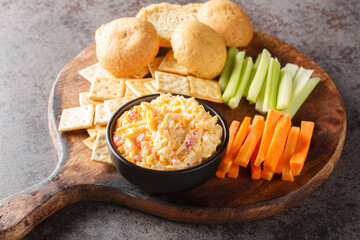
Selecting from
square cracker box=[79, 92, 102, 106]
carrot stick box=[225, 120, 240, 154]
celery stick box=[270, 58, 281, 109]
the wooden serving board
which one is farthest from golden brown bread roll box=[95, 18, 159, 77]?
celery stick box=[270, 58, 281, 109]

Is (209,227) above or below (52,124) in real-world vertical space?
below

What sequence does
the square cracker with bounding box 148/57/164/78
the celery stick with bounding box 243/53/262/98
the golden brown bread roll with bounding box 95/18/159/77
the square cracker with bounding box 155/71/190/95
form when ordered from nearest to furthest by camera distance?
the square cracker with bounding box 155/71/190/95, the golden brown bread roll with bounding box 95/18/159/77, the celery stick with bounding box 243/53/262/98, the square cracker with bounding box 148/57/164/78

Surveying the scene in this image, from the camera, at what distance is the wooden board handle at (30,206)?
3.54m

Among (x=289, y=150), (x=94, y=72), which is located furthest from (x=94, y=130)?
(x=289, y=150)

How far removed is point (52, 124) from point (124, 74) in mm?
956

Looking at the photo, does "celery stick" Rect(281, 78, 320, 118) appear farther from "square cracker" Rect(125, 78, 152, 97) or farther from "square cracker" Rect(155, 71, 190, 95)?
"square cracker" Rect(125, 78, 152, 97)

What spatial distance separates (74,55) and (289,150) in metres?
3.14

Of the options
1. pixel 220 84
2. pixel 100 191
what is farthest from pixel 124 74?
pixel 100 191

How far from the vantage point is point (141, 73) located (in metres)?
5.02

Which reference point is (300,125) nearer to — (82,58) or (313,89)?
(313,89)

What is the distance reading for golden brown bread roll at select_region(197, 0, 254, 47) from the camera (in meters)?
5.17

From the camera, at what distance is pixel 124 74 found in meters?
4.90

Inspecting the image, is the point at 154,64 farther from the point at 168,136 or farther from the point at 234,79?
the point at 168,136

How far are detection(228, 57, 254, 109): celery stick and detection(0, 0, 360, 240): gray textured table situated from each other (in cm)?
121
